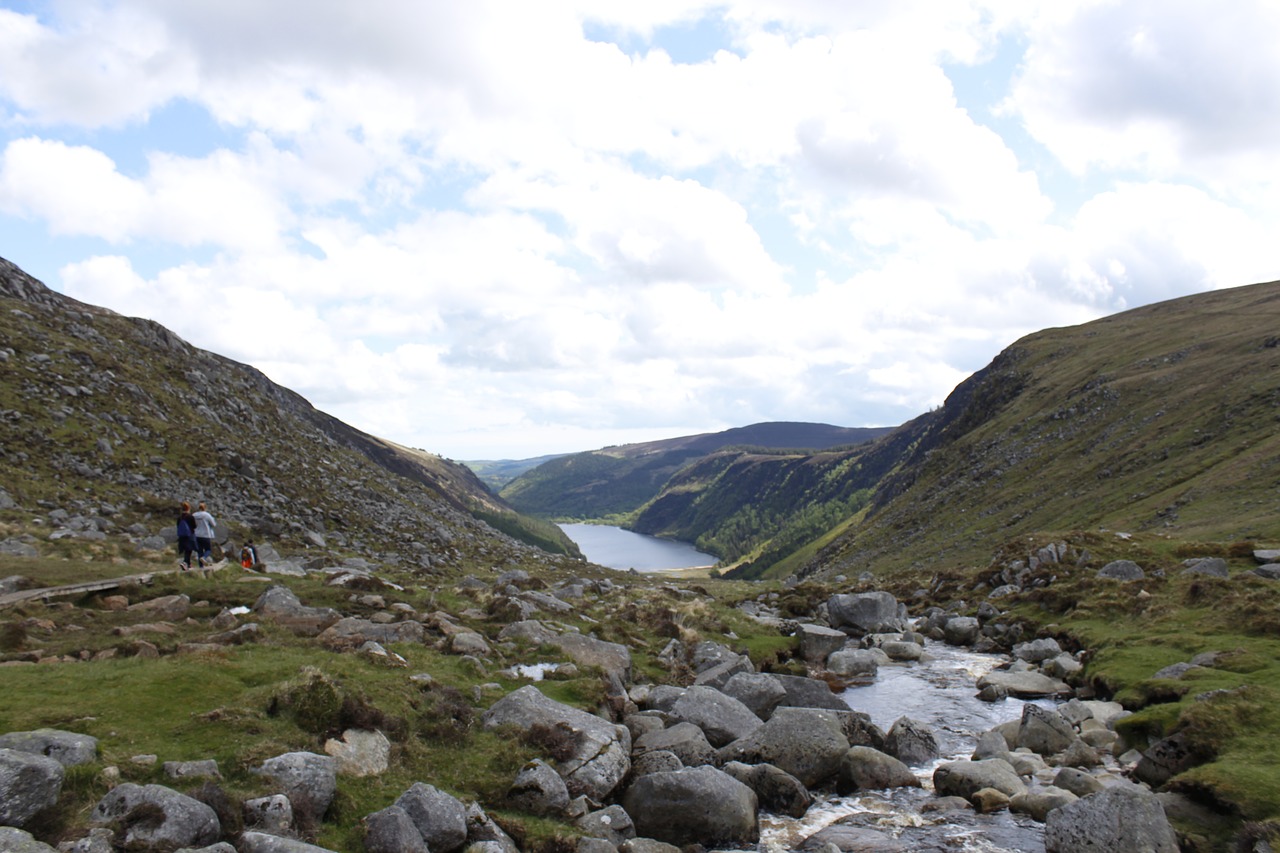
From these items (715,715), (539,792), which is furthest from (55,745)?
(715,715)

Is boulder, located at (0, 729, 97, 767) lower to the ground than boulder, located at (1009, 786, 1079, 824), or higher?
higher

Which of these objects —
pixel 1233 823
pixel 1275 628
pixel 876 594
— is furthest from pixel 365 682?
pixel 876 594

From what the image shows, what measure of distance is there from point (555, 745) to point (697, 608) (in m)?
27.0

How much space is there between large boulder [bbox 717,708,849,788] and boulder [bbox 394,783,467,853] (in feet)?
31.3

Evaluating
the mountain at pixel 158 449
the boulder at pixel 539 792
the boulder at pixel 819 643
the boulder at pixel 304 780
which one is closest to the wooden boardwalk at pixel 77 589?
the boulder at pixel 304 780

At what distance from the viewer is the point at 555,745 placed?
1895 cm

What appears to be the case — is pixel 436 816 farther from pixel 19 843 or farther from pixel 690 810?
pixel 690 810

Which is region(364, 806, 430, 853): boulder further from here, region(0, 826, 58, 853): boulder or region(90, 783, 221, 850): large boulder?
region(0, 826, 58, 853): boulder

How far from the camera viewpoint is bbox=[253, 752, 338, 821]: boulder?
13828mm

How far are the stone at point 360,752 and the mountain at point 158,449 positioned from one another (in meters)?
36.5

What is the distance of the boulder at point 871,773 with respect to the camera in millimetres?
21750

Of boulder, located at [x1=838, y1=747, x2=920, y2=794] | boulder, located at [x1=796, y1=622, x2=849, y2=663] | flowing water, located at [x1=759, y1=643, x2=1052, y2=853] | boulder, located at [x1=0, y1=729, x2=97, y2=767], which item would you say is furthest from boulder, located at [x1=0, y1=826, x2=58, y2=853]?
boulder, located at [x1=796, y1=622, x2=849, y2=663]

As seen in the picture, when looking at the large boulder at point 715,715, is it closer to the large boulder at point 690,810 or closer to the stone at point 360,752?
the large boulder at point 690,810

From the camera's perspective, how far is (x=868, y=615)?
4809 cm
